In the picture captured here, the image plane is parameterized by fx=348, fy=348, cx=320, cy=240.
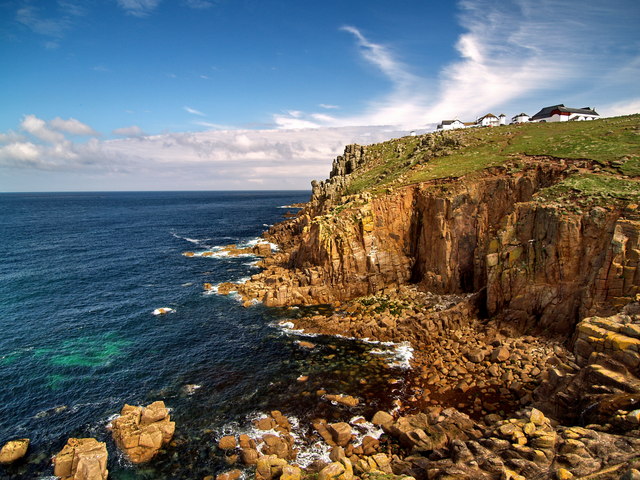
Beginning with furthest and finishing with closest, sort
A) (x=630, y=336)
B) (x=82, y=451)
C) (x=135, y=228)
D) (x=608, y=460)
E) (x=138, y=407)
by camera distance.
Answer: (x=135, y=228) < (x=138, y=407) < (x=82, y=451) < (x=630, y=336) < (x=608, y=460)

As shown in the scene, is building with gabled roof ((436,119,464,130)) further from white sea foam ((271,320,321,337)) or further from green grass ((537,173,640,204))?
white sea foam ((271,320,321,337))

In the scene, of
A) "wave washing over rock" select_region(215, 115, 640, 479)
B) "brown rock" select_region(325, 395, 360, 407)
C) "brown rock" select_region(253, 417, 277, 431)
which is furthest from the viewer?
"brown rock" select_region(325, 395, 360, 407)

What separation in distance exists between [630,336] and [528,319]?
1546 centimetres

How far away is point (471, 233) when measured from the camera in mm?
48031

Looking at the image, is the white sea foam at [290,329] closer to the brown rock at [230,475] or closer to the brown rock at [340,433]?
the brown rock at [340,433]

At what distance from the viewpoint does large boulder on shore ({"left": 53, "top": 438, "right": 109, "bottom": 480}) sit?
77.6 ft

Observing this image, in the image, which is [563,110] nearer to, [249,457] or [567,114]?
[567,114]

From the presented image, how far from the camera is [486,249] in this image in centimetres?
4459

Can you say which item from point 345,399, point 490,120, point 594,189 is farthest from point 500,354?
point 490,120

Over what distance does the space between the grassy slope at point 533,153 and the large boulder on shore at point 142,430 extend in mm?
45441

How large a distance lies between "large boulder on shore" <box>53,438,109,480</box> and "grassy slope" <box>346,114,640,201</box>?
49.8 m

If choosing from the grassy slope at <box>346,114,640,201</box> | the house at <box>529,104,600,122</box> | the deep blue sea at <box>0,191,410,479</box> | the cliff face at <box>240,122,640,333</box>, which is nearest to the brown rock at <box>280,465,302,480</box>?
the deep blue sea at <box>0,191,410,479</box>

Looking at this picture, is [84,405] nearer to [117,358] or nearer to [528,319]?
[117,358]

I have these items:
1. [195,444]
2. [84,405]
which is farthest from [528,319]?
[84,405]
